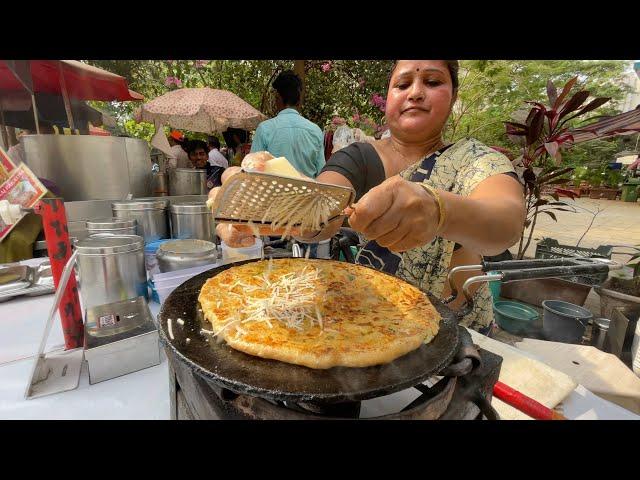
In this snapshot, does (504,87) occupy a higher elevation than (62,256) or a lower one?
higher

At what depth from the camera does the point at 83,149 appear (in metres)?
4.52

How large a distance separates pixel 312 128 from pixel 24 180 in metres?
4.56

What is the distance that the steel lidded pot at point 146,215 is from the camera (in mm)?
Answer: 3377

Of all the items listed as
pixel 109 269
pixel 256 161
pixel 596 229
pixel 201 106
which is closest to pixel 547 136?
pixel 256 161

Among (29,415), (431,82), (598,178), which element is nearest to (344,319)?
(29,415)

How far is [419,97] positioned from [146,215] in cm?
293

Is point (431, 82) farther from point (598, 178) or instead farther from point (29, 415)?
point (598, 178)

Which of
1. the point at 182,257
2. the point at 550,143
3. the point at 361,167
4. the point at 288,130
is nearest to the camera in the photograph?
the point at 182,257

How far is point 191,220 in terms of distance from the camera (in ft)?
11.2

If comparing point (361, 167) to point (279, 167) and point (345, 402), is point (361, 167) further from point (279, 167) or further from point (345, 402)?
point (345, 402)

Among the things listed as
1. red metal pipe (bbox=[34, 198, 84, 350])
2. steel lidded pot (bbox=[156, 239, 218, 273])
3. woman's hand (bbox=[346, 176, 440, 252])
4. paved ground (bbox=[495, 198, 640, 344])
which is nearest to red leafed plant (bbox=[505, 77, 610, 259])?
paved ground (bbox=[495, 198, 640, 344])

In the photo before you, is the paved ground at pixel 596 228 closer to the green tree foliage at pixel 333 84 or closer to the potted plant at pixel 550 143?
the green tree foliage at pixel 333 84

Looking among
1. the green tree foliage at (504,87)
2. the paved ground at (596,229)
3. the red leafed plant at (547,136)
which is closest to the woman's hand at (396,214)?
the red leafed plant at (547,136)

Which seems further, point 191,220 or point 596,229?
point 596,229
